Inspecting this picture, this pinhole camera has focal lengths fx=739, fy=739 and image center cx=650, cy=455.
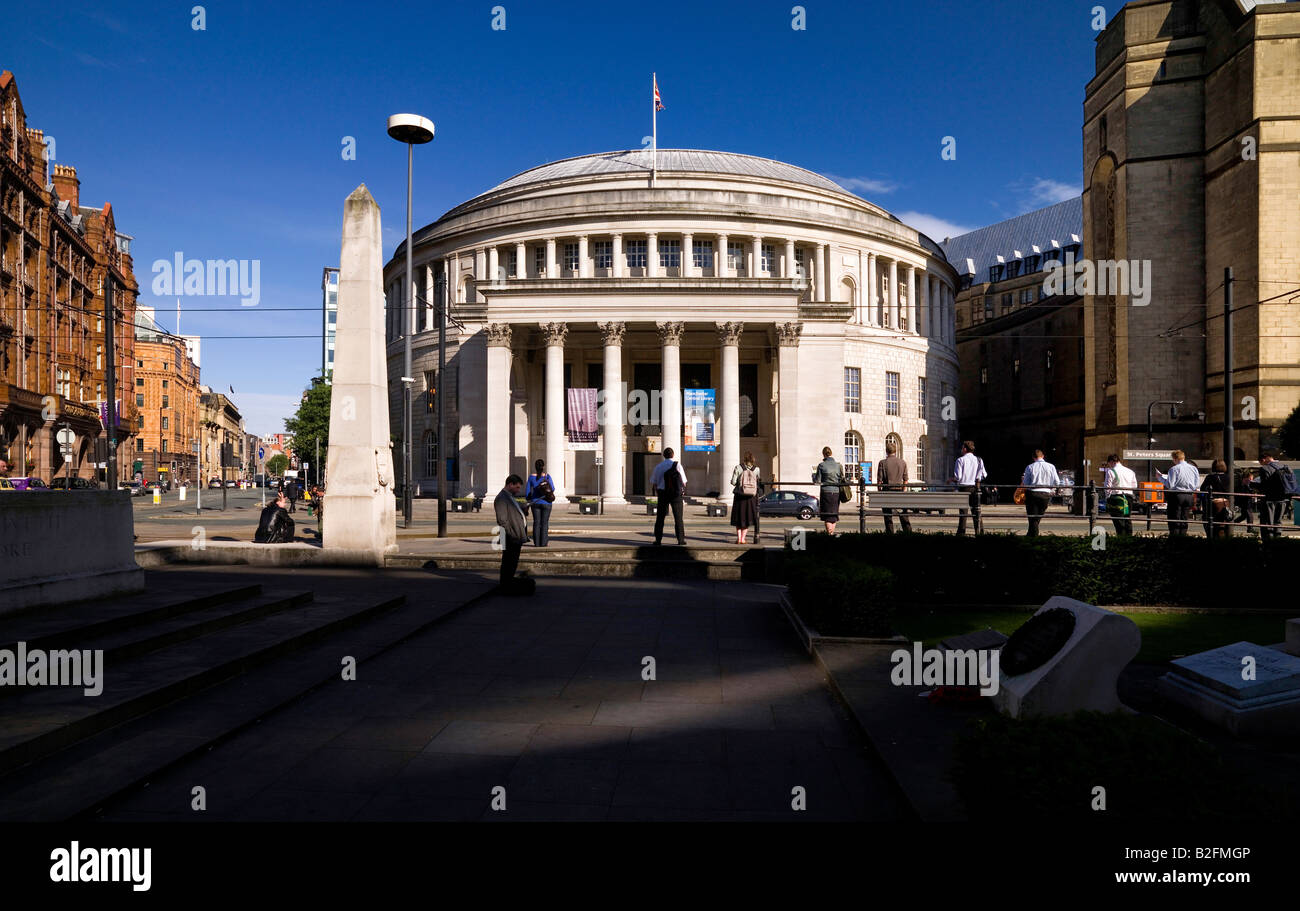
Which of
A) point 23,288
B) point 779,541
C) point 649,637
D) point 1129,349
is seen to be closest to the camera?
point 649,637

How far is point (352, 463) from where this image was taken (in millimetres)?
14086

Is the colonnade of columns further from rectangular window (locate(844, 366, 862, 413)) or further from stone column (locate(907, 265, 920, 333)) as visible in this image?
stone column (locate(907, 265, 920, 333))

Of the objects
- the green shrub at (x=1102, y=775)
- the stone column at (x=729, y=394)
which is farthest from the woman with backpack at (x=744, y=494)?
the stone column at (x=729, y=394)

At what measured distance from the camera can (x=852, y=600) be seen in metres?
8.01

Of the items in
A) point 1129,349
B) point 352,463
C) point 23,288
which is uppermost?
point 23,288

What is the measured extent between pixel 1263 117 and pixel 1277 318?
411 inches

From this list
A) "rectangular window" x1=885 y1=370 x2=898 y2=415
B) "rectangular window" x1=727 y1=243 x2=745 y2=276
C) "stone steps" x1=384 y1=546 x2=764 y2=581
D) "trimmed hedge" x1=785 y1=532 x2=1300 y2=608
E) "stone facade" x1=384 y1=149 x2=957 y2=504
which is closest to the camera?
"trimmed hedge" x1=785 y1=532 x2=1300 y2=608

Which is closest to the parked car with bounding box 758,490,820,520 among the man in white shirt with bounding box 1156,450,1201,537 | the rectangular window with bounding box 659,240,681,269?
the man in white shirt with bounding box 1156,450,1201,537

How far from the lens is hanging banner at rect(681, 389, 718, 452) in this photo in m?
38.8

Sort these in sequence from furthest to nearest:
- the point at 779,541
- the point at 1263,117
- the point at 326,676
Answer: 1. the point at 1263,117
2. the point at 779,541
3. the point at 326,676

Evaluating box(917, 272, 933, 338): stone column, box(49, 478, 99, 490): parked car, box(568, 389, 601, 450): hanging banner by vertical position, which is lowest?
box(49, 478, 99, 490): parked car

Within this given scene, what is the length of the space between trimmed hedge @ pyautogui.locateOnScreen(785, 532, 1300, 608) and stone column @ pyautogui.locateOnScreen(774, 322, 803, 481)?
1195 inches
